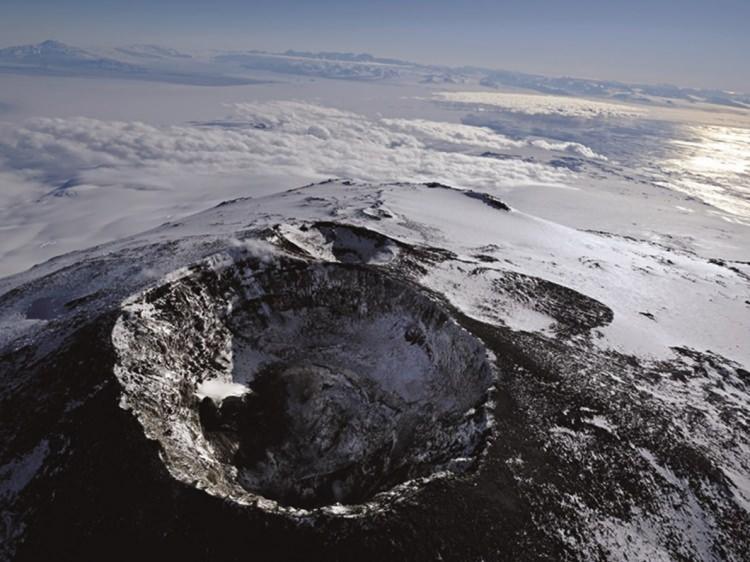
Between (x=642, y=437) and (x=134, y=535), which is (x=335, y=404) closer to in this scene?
(x=134, y=535)

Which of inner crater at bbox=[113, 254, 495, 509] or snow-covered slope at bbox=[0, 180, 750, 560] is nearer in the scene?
snow-covered slope at bbox=[0, 180, 750, 560]

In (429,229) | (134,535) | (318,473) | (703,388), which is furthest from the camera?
(429,229)

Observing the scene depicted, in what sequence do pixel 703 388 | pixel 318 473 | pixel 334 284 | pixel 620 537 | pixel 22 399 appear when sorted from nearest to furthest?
pixel 620 537 → pixel 22 399 → pixel 318 473 → pixel 703 388 → pixel 334 284

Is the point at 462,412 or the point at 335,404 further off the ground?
the point at 462,412

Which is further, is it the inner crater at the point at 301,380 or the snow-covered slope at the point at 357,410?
the inner crater at the point at 301,380

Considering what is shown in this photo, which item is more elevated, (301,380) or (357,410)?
(301,380)

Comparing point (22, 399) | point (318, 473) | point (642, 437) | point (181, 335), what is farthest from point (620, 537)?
point (22, 399)

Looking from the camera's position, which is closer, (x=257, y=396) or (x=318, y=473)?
(x=318, y=473)

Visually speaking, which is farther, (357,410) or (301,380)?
(301,380)
